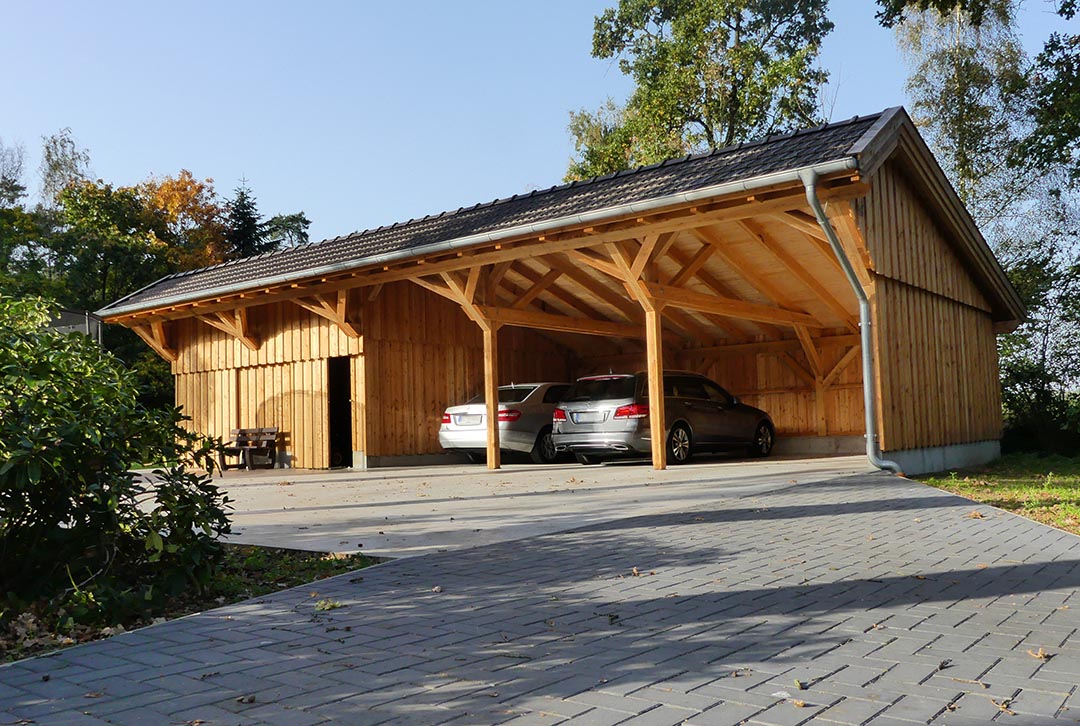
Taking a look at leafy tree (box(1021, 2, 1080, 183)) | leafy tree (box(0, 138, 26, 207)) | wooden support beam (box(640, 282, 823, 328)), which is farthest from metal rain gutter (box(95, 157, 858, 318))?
leafy tree (box(0, 138, 26, 207))

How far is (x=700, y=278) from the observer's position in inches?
639

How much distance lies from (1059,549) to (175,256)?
107ft

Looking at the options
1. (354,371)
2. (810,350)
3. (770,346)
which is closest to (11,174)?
(354,371)

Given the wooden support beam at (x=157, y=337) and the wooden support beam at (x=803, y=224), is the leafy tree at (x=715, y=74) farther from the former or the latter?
the wooden support beam at (x=803, y=224)

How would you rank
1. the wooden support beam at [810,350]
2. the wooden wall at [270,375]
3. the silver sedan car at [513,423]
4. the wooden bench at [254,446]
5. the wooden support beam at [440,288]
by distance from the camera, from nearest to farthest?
the wooden support beam at [440,288]
the silver sedan car at [513,423]
the wooden wall at [270,375]
the wooden support beam at [810,350]
the wooden bench at [254,446]

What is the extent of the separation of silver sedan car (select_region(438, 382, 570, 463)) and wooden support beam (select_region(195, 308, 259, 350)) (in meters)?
4.53

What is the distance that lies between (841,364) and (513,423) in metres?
6.94

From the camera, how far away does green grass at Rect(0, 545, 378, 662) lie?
14.7ft

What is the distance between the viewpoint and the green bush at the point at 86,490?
15.8ft

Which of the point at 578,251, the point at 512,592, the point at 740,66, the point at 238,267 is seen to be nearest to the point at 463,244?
the point at 578,251

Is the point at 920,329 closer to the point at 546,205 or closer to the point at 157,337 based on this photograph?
the point at 546,205

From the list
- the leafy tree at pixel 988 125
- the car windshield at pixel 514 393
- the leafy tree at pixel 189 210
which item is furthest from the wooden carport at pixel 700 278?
the leafy tree at pixel 189 210

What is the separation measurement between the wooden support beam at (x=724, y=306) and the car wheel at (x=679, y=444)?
2.01 meters

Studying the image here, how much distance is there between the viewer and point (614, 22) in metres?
33.8
